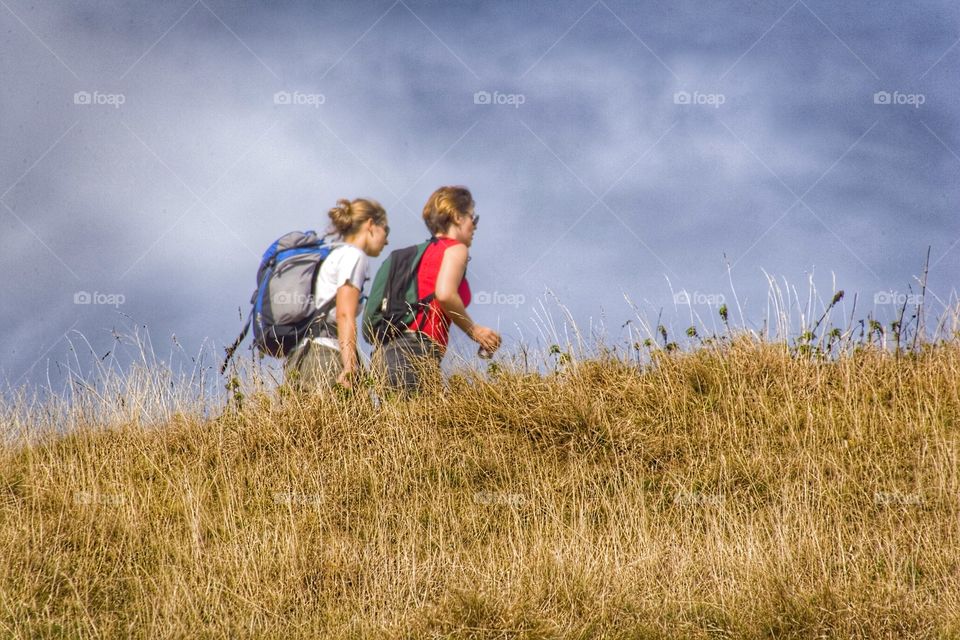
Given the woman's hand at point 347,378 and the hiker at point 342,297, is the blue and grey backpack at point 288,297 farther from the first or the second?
the woman's hand at point 347,378

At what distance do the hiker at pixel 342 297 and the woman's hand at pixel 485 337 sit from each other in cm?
100

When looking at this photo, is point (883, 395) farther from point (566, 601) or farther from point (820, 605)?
point (566, 601)

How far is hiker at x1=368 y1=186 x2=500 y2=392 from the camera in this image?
7.18 m

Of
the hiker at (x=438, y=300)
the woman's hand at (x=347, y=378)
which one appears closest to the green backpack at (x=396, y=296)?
the hiker at (x=438, y=300)

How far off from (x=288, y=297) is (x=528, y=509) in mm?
2652

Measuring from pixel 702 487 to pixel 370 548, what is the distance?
2592 millimetres

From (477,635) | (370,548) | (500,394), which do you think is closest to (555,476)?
(500,394)

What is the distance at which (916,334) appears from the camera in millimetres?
8617

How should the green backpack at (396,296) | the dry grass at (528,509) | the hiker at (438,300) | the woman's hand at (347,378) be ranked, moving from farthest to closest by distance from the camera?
the woman's hand at (347,378), the green backpack at (396,296), the hiker at (438,300), the dry grass at (528,509)

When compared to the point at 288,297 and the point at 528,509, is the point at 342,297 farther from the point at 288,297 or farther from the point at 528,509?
the point at 528,509

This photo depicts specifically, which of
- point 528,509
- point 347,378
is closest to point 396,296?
point 347,378

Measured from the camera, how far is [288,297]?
750cm

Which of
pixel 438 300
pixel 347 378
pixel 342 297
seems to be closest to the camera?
pixel 438 300

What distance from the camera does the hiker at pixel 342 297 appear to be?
7.41 meters
